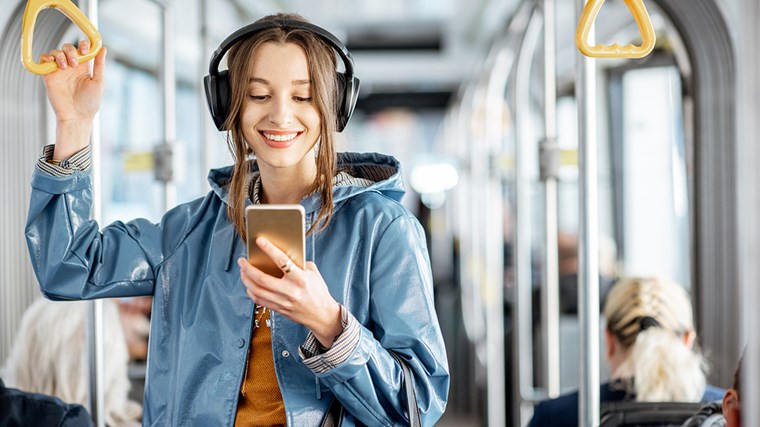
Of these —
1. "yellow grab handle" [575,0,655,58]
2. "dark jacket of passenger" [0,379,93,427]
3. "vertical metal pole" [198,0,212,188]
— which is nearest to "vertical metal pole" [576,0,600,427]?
"yellow grab handle" [575,0,655,58]

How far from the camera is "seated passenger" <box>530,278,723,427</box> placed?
253 centimetres

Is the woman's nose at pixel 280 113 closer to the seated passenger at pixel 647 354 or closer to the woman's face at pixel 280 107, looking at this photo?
the woman's face at pixel 280 107

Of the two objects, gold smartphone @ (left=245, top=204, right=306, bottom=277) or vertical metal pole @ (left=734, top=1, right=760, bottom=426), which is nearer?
vertical metal pole @ (left=734, top=1, right=760, bottom=426)

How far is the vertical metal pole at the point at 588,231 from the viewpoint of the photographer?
6.17ft

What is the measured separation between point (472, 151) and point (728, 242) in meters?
3.08

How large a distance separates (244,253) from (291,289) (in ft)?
0.99

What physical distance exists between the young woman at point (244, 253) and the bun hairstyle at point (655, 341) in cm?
140

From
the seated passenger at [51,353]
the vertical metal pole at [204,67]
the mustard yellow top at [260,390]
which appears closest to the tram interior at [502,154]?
the vertical metal pole at [204,67]

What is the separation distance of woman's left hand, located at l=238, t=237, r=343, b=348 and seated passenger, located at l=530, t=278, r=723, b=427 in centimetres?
153

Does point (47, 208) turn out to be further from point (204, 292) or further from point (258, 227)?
point (258, 227)

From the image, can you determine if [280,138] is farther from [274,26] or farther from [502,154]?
[502,154]

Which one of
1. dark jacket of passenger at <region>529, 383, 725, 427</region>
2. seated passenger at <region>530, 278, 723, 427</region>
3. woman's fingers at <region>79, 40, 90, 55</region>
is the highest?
woman's fingers at <region>79, 40, 90, 55</region>

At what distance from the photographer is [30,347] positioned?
2465 millimetres

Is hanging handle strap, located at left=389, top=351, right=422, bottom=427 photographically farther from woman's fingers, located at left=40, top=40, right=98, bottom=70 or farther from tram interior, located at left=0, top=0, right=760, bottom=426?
woman's fingers, located at left=40, top=40, right=98, bottom=70
